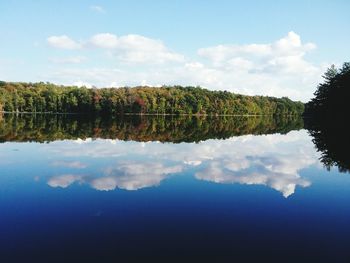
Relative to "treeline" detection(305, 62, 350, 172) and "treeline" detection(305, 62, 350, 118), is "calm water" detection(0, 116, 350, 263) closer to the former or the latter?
"treeline" detection(305, 62, 350, 172)

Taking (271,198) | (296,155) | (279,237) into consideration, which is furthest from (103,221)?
(296,155)

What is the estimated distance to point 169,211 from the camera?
15625 mm

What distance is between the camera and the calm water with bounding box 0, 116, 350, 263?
11352 mm

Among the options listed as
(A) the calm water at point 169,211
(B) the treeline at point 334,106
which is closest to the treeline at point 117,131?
(B) the treeline at point 334,106

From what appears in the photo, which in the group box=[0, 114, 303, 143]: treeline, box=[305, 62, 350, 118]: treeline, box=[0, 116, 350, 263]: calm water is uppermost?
box=[305, 62, 350, 118]: treeline

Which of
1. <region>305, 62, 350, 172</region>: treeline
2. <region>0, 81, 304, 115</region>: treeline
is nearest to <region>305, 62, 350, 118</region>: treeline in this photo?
<region>305, 62, 350, 172</region>: treeline

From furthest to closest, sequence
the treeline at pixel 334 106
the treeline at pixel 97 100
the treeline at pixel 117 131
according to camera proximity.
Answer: the treeline at pixel 97 100
the treeline at pixel 334 106
the treeline at pixel 117 131

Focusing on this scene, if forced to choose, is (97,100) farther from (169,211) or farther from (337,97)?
(169,211)

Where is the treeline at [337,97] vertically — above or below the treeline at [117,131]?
above

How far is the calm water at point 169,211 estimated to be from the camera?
37.2 ft

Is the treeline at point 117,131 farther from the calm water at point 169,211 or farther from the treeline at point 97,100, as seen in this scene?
the treeline at point 97,100

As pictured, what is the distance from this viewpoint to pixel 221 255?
11.1 meters

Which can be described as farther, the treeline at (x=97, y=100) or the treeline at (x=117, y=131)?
the treeline at (x=97, y=100)

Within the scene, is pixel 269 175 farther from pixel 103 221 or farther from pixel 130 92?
pixel 130 92
